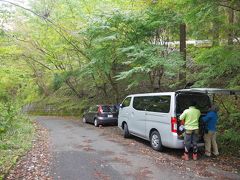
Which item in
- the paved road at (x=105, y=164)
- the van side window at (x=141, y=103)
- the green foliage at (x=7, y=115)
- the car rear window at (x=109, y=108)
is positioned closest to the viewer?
the paved road at (x=105, y=164)

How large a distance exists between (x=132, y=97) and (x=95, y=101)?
1502 cm

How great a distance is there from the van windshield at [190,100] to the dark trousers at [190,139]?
84 cm

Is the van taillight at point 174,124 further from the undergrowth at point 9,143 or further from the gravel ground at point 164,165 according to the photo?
the undergrowth at point 9,143

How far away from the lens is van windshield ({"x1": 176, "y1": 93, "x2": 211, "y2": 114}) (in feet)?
30.8

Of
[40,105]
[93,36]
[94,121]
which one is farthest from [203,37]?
[40,105]

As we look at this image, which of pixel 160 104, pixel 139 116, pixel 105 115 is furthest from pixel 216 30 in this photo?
pixel 105 115

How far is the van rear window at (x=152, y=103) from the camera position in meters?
9.60

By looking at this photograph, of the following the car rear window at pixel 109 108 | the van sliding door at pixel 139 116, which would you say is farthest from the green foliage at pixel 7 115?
the van sliding door at pixel 139 116

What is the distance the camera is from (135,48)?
1484 centimetres

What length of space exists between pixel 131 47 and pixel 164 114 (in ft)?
19.9

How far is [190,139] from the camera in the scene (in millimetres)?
8828

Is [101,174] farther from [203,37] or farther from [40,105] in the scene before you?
[40,105]

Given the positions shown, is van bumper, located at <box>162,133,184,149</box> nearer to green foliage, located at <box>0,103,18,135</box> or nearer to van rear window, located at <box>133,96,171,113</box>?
van rear window, located at <box>133,96,171,113</box>

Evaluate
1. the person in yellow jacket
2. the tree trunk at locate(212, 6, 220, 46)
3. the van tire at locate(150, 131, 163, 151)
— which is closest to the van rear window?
the person in yellow jacket
